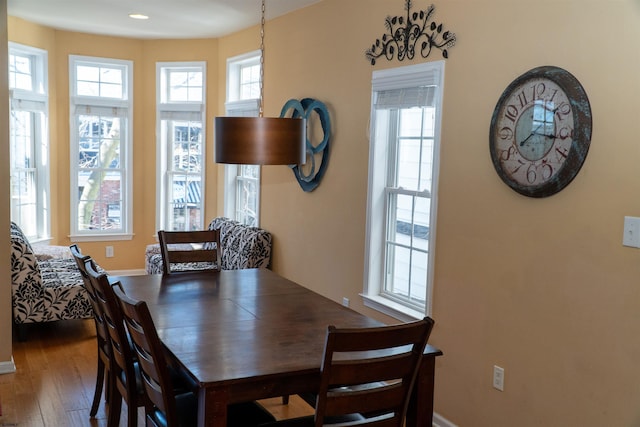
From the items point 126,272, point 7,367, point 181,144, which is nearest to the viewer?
point 7,367

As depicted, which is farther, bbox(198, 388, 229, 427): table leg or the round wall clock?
the round wall clock

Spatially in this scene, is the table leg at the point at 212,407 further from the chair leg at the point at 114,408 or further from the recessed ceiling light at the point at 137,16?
the recessed ceiling light at the point at 137,16

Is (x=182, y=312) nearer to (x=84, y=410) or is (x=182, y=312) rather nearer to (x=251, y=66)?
(x=84, y=410)

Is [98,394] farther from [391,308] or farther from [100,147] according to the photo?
[100,147]

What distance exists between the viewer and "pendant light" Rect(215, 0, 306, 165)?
2789mm

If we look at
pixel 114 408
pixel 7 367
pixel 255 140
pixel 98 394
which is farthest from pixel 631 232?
pixel 7 367

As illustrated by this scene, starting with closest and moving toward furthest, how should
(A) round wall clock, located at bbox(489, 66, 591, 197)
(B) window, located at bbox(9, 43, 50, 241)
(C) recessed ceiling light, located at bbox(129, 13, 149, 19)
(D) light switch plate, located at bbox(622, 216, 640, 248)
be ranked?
(D) light switch plate, located at bbox(622, 216, 640, 248)
(A) round wall clock, located at bbox(489, 66, 591, 197)
(C) recessed ceiling light, located at bbox(129, 13, 149, 19)
(B) window, located at bbox(9, 43, 50, 241)

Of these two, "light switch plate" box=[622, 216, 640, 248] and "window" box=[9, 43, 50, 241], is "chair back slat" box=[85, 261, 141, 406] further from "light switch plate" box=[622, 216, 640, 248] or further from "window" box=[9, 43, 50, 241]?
"window" box=[9, 43, 50, 241]

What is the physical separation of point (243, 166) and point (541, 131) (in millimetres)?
4033

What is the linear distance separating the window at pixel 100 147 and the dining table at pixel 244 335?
370 centimetres

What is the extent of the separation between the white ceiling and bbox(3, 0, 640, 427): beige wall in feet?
2.59

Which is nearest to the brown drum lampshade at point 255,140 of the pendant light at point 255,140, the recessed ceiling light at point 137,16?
the pendant light at point 255,140

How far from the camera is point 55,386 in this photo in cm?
404

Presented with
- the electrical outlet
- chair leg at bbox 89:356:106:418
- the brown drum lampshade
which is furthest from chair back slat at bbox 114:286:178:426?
the electrical outlet
